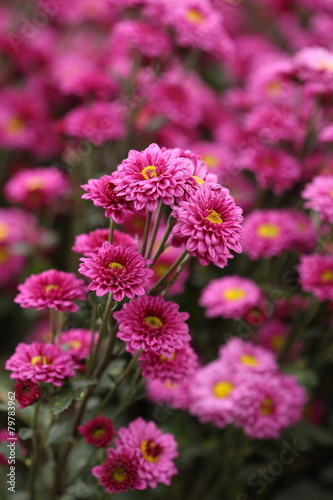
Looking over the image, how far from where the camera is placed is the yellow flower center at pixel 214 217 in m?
0.73

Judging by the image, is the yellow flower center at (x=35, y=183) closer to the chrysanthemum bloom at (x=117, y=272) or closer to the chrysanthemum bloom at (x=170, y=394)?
the chrysanthemum bloom at (x=170, y=394)

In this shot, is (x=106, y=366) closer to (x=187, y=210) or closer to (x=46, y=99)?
(x=187, y=210)

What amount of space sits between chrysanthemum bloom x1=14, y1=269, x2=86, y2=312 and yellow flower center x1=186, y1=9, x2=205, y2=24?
32.4 inches

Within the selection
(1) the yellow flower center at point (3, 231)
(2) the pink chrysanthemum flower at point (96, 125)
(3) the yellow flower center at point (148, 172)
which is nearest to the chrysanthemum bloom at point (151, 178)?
(3) the yellow flower center at point (148, 172)

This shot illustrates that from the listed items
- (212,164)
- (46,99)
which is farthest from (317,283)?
(46,99)

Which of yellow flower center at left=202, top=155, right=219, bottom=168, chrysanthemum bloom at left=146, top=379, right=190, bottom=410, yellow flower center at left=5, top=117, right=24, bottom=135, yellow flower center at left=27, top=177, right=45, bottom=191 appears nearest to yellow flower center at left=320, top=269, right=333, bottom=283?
chrysanthemum bloom at left=146, top=379, right=190, bottom=410

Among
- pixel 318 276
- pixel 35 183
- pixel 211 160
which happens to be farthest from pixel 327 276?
pixel 35 183

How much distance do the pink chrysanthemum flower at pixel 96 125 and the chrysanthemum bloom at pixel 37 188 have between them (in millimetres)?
150

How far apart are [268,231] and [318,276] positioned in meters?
0.21

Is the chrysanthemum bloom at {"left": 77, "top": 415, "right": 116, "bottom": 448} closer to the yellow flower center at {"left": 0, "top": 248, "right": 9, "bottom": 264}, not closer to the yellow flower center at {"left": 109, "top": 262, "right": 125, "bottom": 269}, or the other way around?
the yellow flower center at {"left": 109, "top": 262, "right": 125, "bottom": 269}

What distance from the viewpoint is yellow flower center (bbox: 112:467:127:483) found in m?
0.81

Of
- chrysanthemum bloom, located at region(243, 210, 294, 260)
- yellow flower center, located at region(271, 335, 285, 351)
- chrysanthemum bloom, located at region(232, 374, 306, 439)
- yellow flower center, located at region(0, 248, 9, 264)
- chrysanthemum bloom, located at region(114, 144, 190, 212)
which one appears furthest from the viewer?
yellow flower center, located at region(0, 248, 9, 264)

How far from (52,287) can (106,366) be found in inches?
5.9

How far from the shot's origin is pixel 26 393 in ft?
2.65
